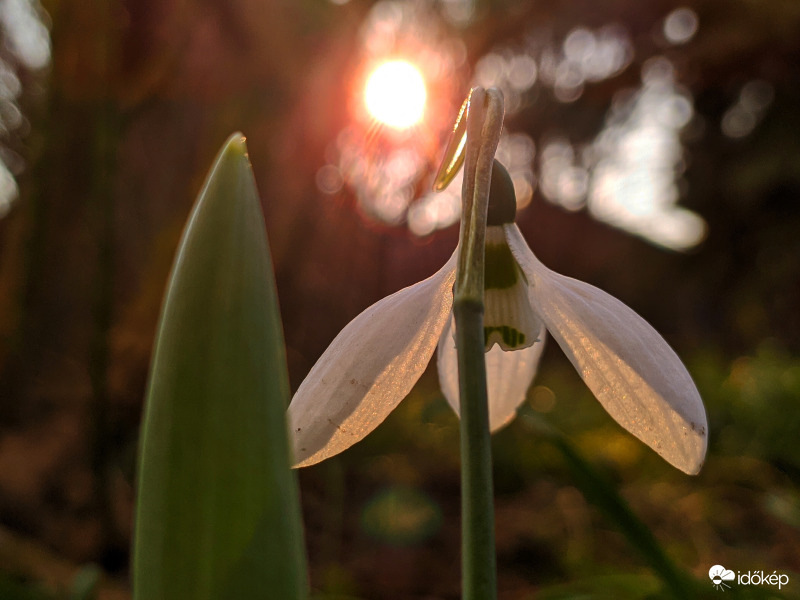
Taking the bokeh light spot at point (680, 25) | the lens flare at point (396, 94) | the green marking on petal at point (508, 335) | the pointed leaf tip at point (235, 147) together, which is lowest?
the green marking on petal at point (508, 335)

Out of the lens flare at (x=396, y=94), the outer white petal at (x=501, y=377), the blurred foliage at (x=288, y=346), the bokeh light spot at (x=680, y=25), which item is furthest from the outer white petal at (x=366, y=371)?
the bokeh light spot at (x=680, y=25)

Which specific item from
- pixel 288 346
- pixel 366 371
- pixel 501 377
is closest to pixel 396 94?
pixel 288 346

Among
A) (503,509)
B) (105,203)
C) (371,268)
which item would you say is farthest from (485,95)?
(371,268)

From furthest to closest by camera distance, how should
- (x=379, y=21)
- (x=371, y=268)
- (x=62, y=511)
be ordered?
(x=371, y=268) → (x=379, y=21) → (x=62, y=511)

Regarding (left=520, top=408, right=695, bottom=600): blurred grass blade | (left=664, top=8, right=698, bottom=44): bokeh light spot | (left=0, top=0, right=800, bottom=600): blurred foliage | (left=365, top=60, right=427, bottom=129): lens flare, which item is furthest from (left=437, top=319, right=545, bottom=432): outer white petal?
(left=664, top=8, right=698, bottom=44): bokeh light spot

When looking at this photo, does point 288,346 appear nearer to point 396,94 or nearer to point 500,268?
point 396,94

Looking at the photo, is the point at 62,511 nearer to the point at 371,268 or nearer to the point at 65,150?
the point at 65,150

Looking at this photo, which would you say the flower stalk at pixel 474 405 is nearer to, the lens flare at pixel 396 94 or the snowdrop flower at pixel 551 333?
the snowdrop flower at pixel 551 333

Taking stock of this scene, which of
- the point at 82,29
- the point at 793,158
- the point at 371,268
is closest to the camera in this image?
the point at 82,29
